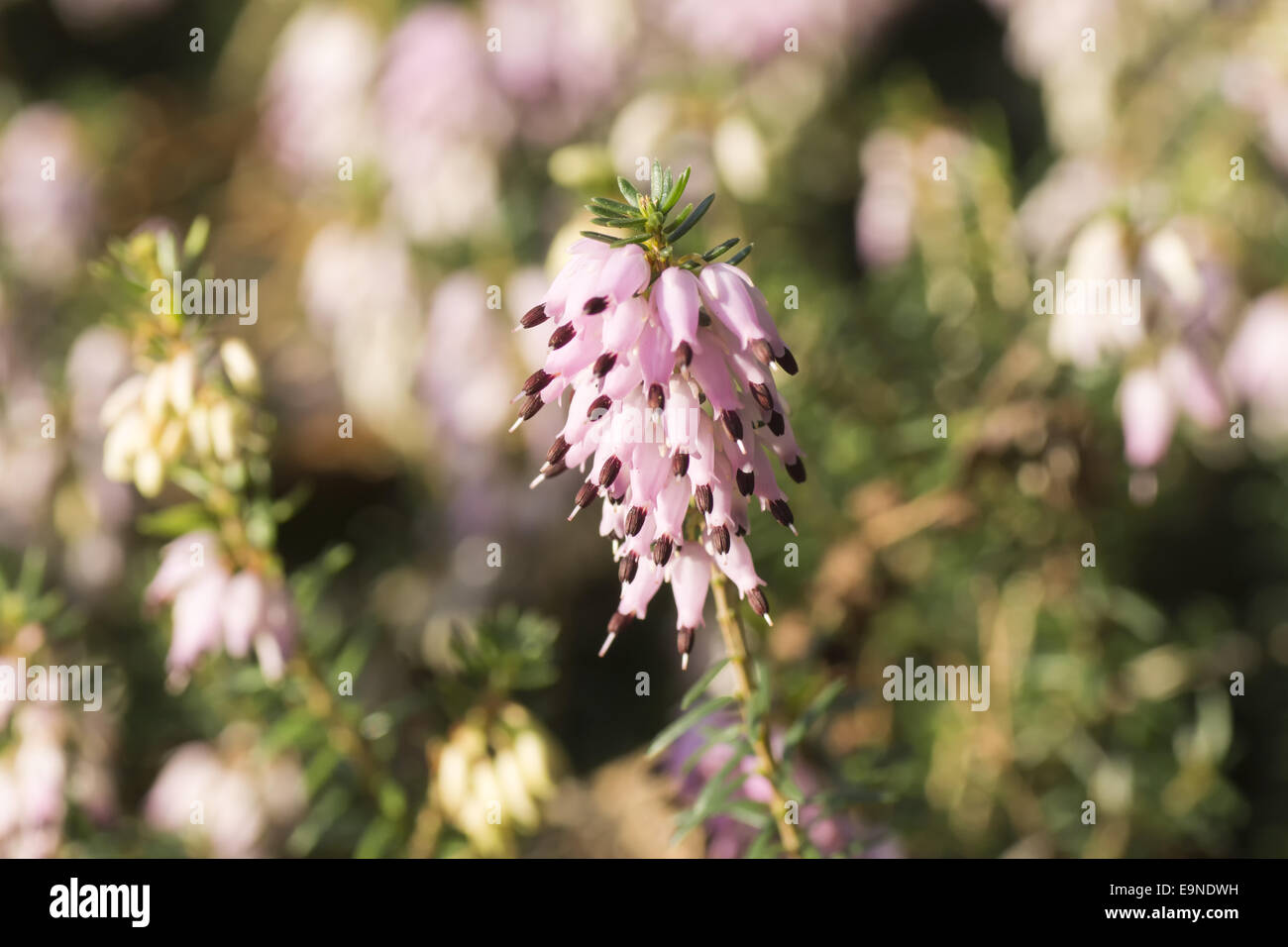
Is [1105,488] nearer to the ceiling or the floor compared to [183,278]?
nearer to the floor

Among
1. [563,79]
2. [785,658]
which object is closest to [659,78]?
[563,79]

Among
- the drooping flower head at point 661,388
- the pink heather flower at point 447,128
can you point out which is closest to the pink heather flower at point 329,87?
the pink heather flower at point 447,128

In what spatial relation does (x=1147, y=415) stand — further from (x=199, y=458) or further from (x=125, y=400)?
(x=125, y=400)

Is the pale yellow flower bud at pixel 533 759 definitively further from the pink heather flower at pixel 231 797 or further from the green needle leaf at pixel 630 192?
the green needle leaf at pixel 630 192

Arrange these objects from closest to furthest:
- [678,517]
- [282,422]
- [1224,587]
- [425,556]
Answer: [678,517] < [1224,587] < [425,556] < [282,422]

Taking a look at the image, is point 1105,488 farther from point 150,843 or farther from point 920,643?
point 150,843

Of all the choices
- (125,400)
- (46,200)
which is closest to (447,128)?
(46,200)

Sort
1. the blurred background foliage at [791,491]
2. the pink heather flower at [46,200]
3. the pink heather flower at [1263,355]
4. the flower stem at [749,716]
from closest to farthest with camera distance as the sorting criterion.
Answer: the flower stem at [749,716]
the blurred background foliage at [791,491]
the pink heather flower at [1263,355]
the pink heather flower at [46,200]
